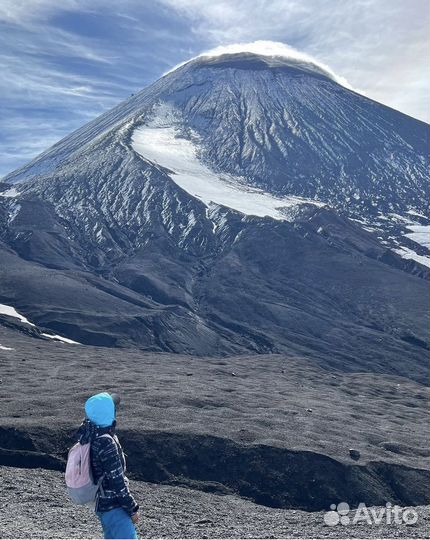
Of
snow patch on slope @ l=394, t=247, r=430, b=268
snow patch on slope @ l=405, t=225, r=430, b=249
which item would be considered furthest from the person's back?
snow patch on slope @ l=405, t=225, r=430, b=249

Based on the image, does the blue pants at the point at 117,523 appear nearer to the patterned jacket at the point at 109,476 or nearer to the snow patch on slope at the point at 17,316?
the patterned jacket at the point at 109,476

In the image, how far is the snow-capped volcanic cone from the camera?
2995 inches

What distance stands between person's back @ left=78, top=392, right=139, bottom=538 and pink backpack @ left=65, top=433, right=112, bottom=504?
0.07m

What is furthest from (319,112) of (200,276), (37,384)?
(37,384)

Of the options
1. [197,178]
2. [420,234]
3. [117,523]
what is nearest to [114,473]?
[117,523]

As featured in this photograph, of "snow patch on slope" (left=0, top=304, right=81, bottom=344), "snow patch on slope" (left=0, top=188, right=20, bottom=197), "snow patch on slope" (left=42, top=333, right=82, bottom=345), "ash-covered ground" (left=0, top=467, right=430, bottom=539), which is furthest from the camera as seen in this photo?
"snow patch on slope" (left=0, top=188, right=20, bottom=197)

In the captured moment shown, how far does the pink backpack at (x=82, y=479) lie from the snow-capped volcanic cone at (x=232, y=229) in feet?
191

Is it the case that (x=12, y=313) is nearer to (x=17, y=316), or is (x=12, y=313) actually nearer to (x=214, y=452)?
(x=17, y=316)

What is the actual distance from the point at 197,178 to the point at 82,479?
13521cm

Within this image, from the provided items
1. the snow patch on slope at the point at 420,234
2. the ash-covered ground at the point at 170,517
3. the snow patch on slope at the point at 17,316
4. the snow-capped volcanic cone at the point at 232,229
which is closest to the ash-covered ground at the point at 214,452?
the ash-covered ground at the point at 170,517

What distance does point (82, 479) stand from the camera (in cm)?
816

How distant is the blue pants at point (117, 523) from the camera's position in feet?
26.9

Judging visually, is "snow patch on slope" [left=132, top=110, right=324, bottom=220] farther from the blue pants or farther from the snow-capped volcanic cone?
the blue pants

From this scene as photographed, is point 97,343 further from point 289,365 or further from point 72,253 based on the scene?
point 72,253
